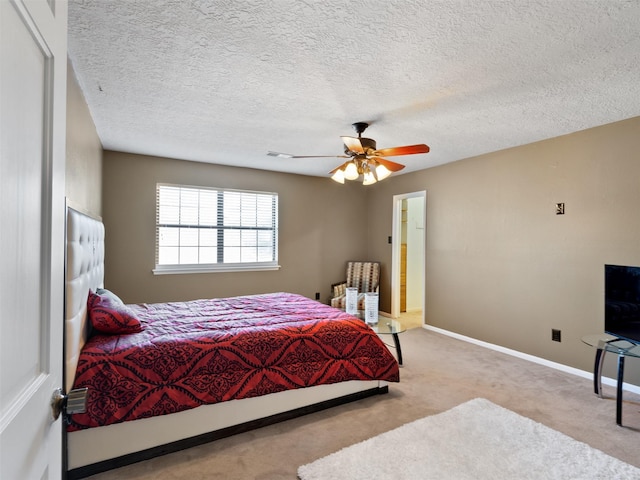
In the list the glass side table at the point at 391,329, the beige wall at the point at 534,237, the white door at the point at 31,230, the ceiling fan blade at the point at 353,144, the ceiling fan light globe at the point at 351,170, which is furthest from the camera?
the glass side table at the point at 391,329

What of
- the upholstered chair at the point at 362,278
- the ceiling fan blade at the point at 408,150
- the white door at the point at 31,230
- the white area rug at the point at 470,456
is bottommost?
the white area rug at the point at 470,456

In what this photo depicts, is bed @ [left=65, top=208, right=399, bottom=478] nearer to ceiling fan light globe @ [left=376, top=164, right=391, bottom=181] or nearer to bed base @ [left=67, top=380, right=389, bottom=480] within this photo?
bed base @ [left=67, top=380, right=389, bottom=480]

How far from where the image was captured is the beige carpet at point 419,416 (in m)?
2.00

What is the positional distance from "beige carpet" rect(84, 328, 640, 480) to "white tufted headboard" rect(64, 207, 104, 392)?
721 millimetres

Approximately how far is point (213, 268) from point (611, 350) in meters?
4.43

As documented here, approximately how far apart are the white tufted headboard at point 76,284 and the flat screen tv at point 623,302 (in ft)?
12.4

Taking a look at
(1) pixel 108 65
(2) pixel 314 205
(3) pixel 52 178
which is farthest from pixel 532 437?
(2) pixel 314 205

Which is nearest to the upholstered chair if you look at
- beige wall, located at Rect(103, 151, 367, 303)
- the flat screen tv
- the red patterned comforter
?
beige wall, located at Rect(103, 151, 367, 303)

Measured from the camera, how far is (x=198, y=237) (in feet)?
16.0

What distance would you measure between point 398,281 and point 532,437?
3.55 m

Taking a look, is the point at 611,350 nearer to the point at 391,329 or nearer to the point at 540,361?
the point at 540,361

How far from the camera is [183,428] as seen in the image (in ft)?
7.04

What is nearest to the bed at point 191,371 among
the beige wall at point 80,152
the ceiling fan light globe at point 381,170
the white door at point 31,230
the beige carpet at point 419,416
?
the beige carpet at point 419,416

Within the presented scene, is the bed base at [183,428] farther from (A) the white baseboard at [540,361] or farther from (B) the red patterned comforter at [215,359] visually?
(A) the white baseboard at [540,361]
